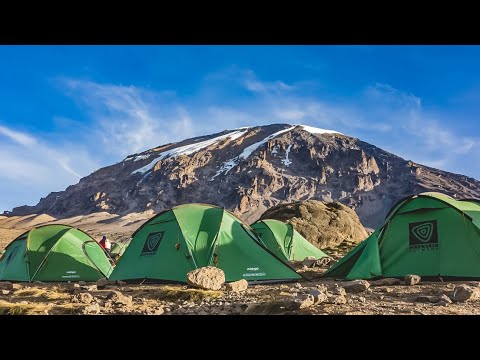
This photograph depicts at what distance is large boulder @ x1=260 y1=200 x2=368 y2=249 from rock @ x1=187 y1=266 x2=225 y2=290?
22.7 metres

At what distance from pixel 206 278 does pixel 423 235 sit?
18.7ft

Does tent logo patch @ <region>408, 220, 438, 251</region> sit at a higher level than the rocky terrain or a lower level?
higher

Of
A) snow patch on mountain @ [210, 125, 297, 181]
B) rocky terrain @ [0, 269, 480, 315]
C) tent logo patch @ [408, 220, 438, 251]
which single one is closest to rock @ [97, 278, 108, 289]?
rocky terrain @ [0, 269, 480, 315]

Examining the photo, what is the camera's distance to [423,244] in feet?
34.2

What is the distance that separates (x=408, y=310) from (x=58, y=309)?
6.00 metres

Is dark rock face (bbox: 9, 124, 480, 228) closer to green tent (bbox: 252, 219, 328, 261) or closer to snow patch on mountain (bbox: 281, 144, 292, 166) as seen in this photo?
snow patch on mountain (bbox: 281, 144, 292, 166)

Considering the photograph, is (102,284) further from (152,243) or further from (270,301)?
(270,301)

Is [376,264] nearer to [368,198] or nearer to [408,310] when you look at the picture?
[408,310]

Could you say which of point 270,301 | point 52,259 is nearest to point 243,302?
point 270,301

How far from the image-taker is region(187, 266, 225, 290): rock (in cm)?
930

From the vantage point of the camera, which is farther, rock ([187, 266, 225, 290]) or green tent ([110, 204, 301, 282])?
green tent ([110, 204, 301, 282])
